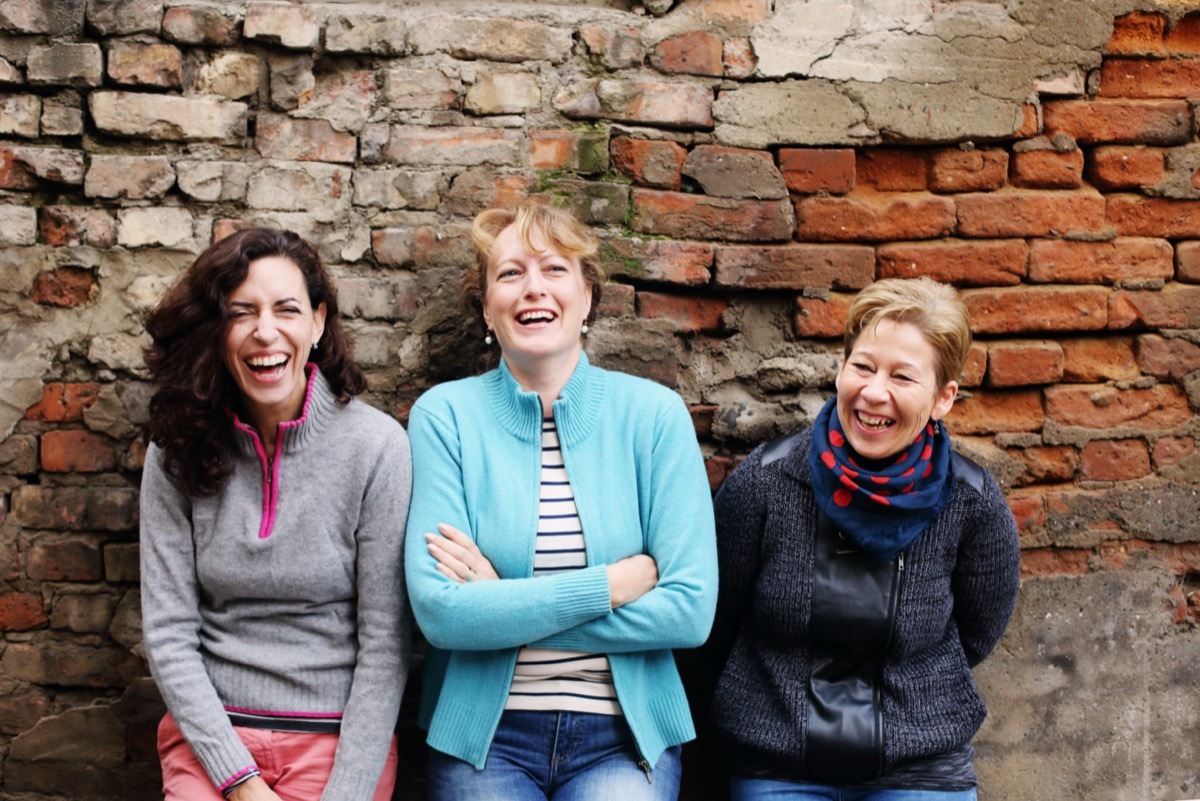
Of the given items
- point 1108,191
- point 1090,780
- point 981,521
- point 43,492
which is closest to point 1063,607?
point 1090,780

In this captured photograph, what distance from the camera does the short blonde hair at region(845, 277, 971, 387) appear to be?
2.15m

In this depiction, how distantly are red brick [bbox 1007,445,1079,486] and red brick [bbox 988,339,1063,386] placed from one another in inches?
6.9

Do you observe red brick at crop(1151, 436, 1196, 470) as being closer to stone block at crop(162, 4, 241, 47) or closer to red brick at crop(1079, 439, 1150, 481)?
red brick at crop(1079, 439, 1150, 481)

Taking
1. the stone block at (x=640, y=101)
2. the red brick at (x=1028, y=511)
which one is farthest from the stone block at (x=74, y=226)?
the red brick at (x=1028, y=511)

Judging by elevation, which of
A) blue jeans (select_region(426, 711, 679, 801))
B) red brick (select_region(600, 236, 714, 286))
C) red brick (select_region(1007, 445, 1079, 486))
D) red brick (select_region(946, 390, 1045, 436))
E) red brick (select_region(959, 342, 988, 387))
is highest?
red brick (select_region(600, 236, 714, 286))

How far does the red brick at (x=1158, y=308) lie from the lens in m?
2.63

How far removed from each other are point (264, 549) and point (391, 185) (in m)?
0.92

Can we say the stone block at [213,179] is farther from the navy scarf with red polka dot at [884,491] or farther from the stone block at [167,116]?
the navy scarf with red polka dot at [884,491]

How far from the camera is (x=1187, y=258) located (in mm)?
2650

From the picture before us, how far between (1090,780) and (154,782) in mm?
2364

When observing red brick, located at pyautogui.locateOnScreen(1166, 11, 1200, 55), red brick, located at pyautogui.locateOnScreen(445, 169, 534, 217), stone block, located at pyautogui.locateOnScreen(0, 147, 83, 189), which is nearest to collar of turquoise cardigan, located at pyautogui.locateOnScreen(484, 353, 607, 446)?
red brick, located at pyautogui.locateOnScreen(445, 169, 534, 217)

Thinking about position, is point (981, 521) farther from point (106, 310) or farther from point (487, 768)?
point (106, 310)

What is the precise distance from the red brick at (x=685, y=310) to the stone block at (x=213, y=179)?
38.8 inches

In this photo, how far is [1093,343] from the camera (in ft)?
8.75
